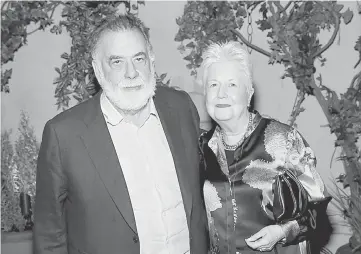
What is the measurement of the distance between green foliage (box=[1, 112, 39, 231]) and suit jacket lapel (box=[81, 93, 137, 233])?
193cm

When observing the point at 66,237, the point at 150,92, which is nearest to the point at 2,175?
the point at 66,237

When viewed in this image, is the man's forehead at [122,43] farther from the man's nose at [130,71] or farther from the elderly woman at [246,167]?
the elderly woman at [246,167]

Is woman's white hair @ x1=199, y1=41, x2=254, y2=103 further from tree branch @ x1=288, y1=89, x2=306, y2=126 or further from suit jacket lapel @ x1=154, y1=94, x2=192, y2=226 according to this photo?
tree branch @ x1=288, y1=89, x2=306, y2=126

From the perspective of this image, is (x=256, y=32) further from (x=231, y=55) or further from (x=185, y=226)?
(x=185, y=226)

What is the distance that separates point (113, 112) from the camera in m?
2.46

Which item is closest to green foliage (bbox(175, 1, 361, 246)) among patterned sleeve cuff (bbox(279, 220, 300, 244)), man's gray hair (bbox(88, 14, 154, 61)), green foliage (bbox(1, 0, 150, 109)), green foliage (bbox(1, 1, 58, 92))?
green foliage (bbox(1, 0, 150, 109))

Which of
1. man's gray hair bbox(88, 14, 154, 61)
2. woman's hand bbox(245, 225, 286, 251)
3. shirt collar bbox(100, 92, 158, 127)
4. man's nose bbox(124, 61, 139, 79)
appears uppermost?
man's gray hair bbox(88, 14, 154, 61)

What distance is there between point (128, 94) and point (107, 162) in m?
0.33

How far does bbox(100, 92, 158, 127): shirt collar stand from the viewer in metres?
2.44

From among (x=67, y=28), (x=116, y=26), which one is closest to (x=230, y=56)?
(x=116, y=26)

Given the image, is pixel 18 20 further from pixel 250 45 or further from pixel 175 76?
pixel 250 45

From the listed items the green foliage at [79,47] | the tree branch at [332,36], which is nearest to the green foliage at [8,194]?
the green foliage at [79,47]

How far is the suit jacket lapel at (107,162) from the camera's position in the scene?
2273mm

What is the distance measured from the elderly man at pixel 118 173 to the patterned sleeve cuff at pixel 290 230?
444 mm
